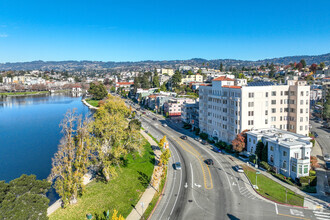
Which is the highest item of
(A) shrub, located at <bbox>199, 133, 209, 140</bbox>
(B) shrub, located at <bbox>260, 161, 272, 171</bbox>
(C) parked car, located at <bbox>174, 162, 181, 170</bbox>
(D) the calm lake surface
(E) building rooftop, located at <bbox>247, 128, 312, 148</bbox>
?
(E) building rooftop, located at <bbox>247, 128, 312, 148</bbox>

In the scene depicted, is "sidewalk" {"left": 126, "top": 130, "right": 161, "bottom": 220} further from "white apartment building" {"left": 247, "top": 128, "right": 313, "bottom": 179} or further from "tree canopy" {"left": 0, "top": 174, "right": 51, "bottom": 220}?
"white apartment building" {"left": 247, "top": 128, "right": 313, "bottom": 179}

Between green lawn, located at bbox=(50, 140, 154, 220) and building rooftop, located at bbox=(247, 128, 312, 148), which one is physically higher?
building rooftop, located at bbox=(247, 128, 312, 148)

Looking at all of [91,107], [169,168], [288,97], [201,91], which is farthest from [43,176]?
[91,107]

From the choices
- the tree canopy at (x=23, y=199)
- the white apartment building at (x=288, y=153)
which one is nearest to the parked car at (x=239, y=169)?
the white apartment building at (x=288, y=153)

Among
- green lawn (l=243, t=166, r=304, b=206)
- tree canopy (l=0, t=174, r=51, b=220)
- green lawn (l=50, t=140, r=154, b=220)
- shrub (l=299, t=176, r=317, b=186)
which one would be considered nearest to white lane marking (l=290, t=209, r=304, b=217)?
green lawn (l=243, t=166, r=304, b=206)

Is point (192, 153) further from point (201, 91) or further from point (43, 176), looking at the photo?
point (43, 176)

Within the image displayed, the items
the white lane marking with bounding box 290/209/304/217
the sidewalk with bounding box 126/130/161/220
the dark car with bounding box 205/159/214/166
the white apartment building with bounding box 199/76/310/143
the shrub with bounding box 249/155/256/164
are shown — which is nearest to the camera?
the white lane marking with bounding box 290/209/304/217
